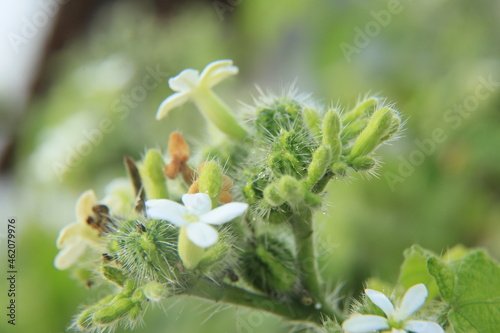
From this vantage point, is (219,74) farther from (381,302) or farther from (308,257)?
(381,302)

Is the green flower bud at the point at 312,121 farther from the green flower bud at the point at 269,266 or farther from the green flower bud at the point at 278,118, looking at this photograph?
the green flower bud at the point at 269,266

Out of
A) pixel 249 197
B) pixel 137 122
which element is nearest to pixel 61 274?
pixel 137 122

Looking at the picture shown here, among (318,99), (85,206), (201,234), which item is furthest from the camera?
(318,99)

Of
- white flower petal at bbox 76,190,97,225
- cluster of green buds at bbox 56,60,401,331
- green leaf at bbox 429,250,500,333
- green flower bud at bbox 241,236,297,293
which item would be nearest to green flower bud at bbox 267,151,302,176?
cluster of green buds at bbox 56,60,401,331

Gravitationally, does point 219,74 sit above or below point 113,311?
above

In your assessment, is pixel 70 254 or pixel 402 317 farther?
Answer: pixel 70 254

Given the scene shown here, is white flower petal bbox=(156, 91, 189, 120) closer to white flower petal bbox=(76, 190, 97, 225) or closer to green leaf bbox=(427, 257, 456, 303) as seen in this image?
white flower petal bbox=(76, 190, 97, 225)

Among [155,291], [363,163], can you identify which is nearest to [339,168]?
[363,163]

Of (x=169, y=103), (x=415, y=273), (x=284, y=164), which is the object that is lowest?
(x=415, y=273)
